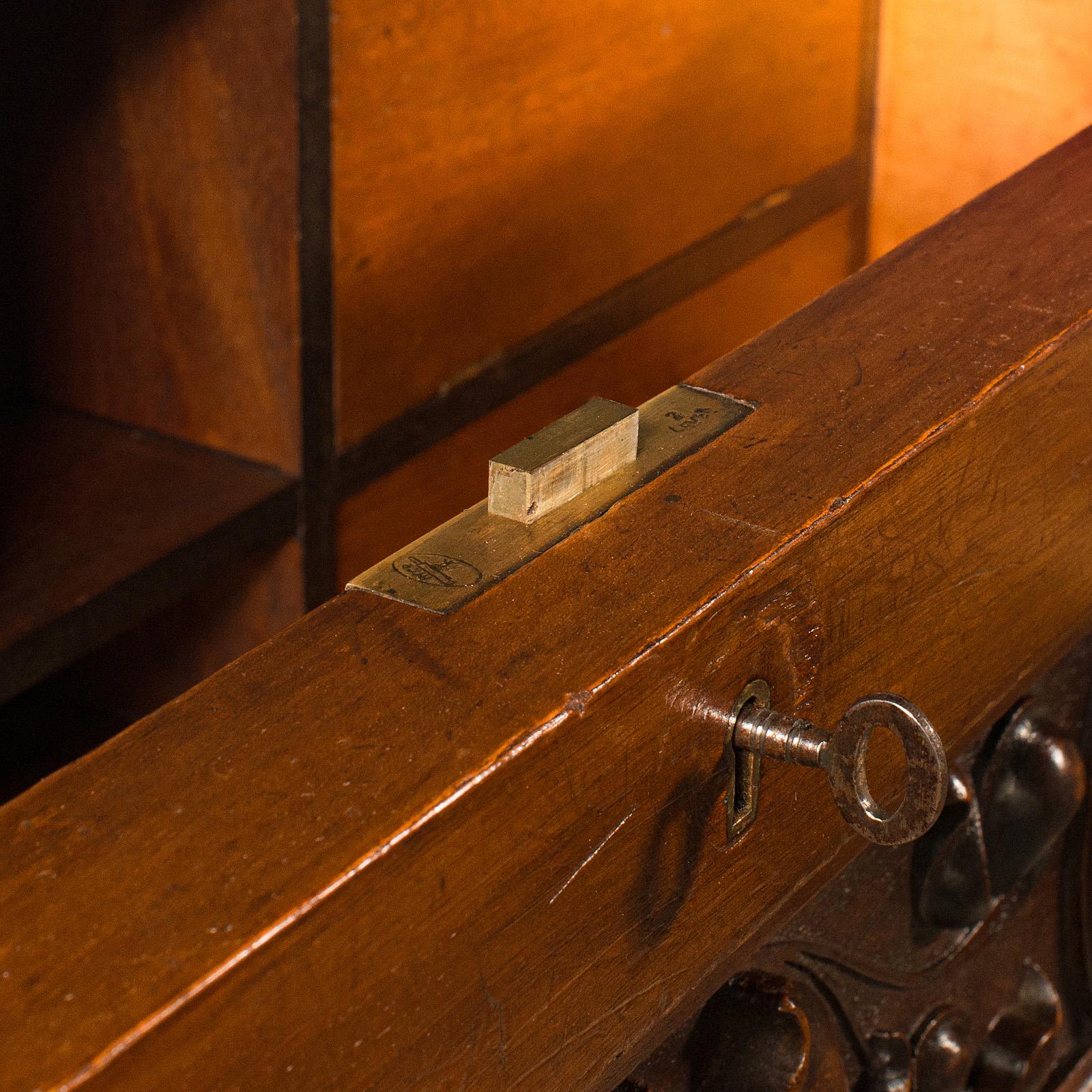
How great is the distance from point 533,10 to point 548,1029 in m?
1.10

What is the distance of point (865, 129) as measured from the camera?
1967 millimetres

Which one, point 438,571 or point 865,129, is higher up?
point 438,571

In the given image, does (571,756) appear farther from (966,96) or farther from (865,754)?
(966,96)

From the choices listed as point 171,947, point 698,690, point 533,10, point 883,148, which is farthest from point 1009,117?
point 171,947

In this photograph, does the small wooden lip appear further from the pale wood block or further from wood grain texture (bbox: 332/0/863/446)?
wood grain texture (bbox: 332/0/863/446)

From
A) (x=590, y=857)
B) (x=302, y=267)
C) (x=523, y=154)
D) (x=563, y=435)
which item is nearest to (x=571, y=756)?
(x=590, y=857)

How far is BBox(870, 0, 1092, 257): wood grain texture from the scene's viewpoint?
1.76 metres

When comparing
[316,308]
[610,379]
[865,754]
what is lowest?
[610,379]

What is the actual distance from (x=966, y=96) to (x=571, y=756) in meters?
1.58

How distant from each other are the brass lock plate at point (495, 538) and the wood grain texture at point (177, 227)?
685mm

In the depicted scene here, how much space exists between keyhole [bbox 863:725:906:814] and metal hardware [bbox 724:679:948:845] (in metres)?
0.12

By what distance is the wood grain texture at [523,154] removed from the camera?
1.31 metres

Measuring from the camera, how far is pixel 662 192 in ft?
5.50

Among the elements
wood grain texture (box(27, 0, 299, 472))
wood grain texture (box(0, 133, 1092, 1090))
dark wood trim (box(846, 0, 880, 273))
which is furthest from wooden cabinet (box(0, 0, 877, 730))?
wood grain texture (box(0, 133, 1092, 1090))
